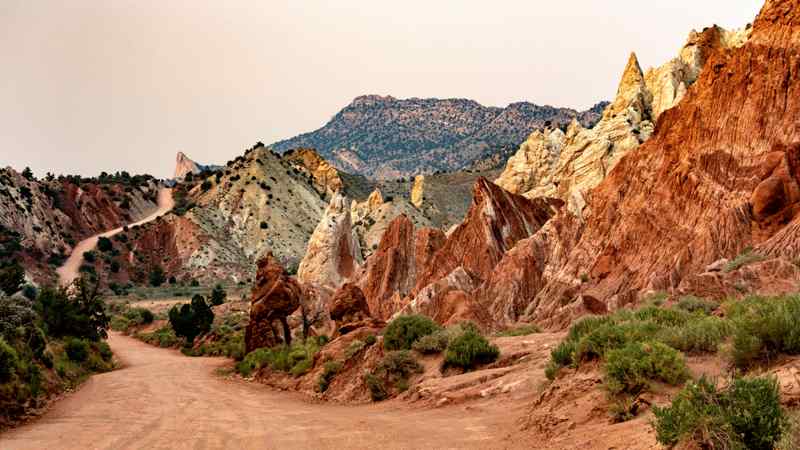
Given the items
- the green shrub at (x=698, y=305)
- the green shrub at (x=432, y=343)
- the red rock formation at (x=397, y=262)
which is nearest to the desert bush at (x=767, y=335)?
the green shrub at (x=698, y=305)

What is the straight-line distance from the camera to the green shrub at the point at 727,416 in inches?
236

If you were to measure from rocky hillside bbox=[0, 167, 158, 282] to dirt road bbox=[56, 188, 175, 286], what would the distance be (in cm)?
119

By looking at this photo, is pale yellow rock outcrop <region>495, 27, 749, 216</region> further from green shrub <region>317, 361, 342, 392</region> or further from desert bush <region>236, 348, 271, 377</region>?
green shrub <region>317, 361, 342, 392</region>

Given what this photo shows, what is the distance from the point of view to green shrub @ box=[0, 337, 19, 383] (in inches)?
685

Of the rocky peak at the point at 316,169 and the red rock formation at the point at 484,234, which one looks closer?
the red rock formation at the point at 484,234

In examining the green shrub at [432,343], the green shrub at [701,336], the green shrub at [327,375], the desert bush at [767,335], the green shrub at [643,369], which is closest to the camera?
the desert bush at [767,335]

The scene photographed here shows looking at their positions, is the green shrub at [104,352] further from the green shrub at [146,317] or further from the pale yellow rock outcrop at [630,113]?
the pale yellow rock outcrop at [630,113]

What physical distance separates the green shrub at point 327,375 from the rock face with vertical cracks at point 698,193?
9906mm

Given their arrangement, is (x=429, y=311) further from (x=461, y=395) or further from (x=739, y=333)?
(x=739, y=333)

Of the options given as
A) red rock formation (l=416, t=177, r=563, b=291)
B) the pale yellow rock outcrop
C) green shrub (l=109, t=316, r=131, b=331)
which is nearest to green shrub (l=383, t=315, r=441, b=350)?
red rock formation (l=416, t=177, r=563, b=291)

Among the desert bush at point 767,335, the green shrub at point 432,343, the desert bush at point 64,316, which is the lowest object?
the green shrub at point 432,343

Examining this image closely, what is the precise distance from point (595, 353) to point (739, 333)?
3317 mm

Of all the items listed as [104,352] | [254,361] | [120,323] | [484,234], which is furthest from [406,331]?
[120,323]

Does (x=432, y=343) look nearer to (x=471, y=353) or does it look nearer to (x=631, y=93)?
(x=471, y=353)
